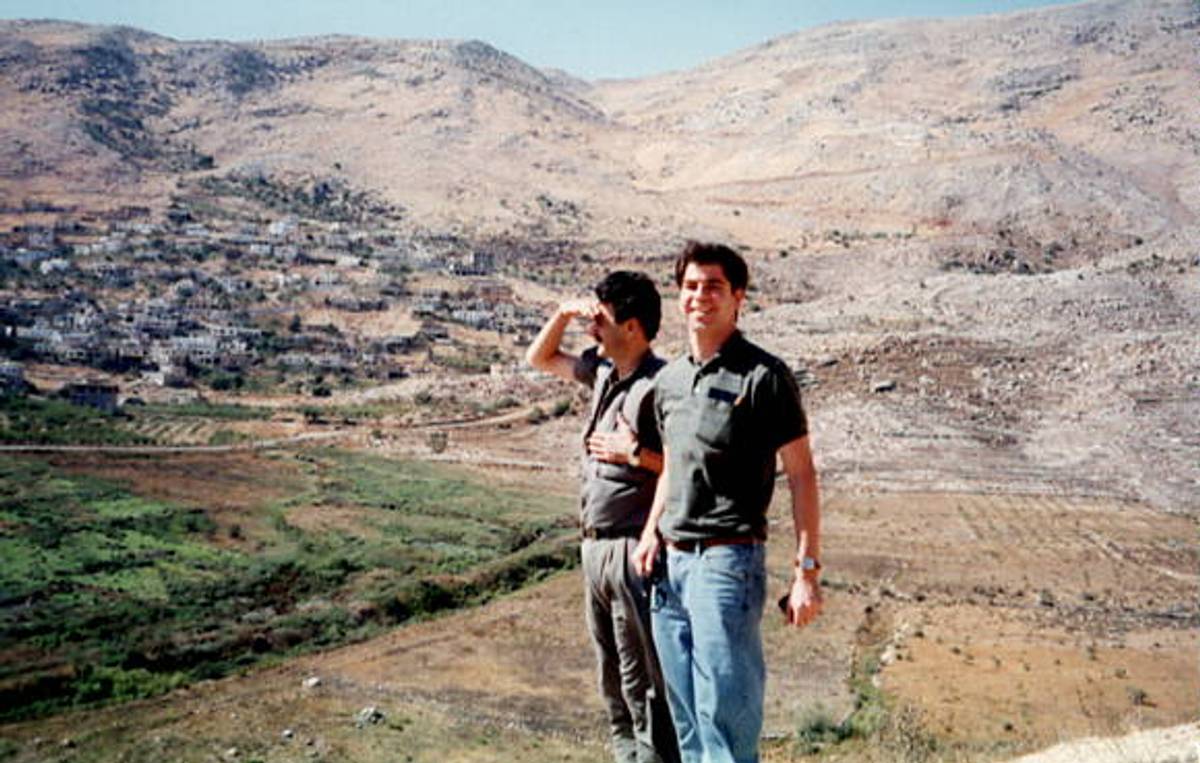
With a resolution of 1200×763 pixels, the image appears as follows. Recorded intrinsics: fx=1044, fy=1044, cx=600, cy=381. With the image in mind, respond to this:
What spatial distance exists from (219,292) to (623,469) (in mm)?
55442

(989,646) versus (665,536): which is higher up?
(665,536)

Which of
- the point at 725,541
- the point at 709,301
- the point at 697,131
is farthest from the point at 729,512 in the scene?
the point at 697,131

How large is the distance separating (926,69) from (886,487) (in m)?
82.4

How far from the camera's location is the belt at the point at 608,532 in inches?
162

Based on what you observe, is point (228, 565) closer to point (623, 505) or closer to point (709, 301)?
point (623, 505)

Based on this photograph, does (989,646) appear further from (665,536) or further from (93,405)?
(93,405)

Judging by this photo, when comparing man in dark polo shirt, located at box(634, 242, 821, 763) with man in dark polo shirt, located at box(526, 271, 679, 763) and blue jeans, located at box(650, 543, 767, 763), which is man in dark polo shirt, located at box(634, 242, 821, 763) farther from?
man in dark polo shirt, located at box(526, 271, 679, 763)

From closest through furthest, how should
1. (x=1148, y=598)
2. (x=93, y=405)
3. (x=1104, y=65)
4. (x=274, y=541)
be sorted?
(x=1148, y=598) → (x=274, y=541) → (x=93, y=405) → (x=1104, y=65)

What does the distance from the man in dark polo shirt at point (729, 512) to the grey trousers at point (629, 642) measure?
414 mm

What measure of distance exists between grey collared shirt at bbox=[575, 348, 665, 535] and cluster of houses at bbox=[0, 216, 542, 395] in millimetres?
41256

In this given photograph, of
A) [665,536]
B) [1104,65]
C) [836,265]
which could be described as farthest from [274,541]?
[1104,65]

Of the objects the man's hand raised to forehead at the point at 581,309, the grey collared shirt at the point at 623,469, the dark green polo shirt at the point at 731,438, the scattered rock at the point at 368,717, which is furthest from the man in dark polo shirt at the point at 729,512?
the scattered rock at the point at 368,717

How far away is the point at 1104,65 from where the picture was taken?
8819 cm

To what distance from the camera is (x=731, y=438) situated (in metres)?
3.45
